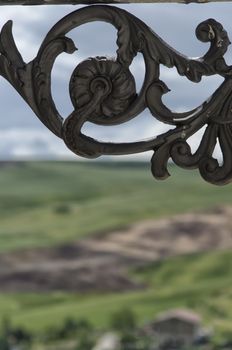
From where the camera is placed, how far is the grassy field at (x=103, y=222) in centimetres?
2839

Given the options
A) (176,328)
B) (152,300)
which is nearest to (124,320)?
(152,300)

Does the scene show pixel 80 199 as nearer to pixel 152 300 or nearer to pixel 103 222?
pixel 103 222

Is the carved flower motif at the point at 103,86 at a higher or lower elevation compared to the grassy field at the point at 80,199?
lower

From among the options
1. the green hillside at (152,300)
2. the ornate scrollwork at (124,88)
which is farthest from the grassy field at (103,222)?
the ornate scrollwork at (124,88)

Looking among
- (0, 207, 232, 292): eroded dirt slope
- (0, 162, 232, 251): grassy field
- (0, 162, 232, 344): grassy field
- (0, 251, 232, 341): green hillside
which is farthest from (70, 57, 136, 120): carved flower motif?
(0, 162, 232, 251): grassy field

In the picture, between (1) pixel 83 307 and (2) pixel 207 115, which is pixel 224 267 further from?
(2) pixel 207 115

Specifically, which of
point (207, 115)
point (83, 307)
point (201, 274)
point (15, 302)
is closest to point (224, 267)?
point (201, 274)

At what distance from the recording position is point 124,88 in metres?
1.71

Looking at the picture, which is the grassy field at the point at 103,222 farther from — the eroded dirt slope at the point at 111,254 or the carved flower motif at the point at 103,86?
the carved flower motif at the point at 103,86

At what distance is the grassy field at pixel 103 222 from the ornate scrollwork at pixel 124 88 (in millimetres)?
25365

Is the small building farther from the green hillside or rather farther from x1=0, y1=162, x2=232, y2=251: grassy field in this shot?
x1=0, y1=162, x2=232, y2=251: grassy field

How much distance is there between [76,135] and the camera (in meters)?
1.72

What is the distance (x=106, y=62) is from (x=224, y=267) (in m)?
27.5

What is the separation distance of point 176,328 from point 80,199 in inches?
191
